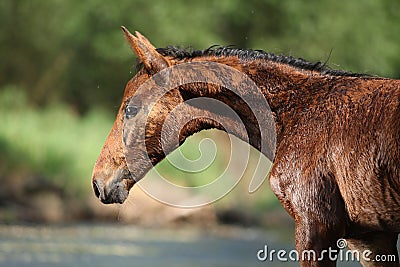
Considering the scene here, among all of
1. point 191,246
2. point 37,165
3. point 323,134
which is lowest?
point 323,134

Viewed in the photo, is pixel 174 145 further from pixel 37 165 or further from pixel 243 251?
pixel 37 165

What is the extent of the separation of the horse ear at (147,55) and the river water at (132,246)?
25.0ft

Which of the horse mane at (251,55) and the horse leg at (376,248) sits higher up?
the horse mane at (251,55)

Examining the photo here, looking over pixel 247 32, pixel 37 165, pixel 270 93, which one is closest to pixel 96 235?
pixel 37 165

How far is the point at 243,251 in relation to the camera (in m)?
15.5

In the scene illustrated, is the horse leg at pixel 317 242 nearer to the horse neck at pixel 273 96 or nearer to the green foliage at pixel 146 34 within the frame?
the horse neck at pixel 273 96

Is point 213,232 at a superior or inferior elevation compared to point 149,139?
superior

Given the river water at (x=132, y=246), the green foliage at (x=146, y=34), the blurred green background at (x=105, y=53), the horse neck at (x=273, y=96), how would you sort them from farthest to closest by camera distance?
the green foliage at (x=146, y=34)
the blurred green background at (x=105, y=53)
the river water at (x=132, y=246)
the horse neck at (x=273, y=96)

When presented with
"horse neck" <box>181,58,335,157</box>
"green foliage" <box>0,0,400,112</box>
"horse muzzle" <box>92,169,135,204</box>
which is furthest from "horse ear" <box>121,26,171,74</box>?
"green foliage" <box>0,0,400,112</box>

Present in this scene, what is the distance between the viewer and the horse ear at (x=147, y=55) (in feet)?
17.6

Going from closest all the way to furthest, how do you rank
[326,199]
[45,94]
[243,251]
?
[326,199] → [243,251] → [45,94]

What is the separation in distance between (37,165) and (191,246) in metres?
5.13

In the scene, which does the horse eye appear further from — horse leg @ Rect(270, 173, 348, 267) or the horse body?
horse leg @ Rect(270, 173, 348, 267)

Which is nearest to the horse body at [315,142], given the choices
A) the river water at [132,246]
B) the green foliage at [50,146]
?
the river water at [132,246]
